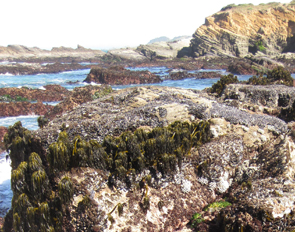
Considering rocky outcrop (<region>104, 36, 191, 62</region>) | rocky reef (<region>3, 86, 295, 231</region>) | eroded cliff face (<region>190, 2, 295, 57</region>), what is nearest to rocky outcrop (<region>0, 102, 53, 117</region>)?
rocky reef (<region>3, 86, 295, 231</region>)

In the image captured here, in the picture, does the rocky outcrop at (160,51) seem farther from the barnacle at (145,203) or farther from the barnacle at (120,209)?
the barnacle at (120,209)

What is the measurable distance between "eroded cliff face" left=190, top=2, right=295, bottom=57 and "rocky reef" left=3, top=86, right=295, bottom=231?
63.9 m

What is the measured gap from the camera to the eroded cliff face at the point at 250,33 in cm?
6588

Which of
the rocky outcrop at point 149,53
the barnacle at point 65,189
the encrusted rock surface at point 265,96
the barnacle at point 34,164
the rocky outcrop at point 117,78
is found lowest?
the barnacle at point 65,189

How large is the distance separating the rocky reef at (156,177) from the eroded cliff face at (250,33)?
210 feet

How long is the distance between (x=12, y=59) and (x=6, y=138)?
8148 cm

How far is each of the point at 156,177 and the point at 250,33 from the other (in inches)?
2967

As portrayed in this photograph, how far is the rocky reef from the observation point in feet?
17.7

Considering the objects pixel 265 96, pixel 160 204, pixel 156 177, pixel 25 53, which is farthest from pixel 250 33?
pixel 25 53

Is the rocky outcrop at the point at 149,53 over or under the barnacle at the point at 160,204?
over

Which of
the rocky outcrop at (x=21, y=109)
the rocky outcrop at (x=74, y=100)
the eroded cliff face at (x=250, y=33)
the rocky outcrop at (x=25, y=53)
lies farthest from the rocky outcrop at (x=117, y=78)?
the rocky outcrop at (x=25, y=53)

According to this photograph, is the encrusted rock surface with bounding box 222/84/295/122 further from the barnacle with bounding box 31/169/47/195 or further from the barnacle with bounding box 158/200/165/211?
the barnacle with bounding box 31/169/47/195

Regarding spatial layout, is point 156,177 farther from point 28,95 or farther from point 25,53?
point 25,53

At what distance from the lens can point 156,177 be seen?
6.61 metres
